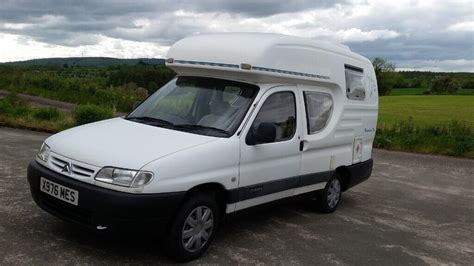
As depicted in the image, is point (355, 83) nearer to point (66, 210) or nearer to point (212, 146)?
point (212, 146)

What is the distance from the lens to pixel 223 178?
191 inches

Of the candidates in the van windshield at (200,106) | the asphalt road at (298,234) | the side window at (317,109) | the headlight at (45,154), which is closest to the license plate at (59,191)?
the headlight at (45,154)

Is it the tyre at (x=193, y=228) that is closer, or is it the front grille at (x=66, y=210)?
the front grille at (x=66, y=210)

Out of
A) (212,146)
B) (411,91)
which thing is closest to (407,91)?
(411,91)

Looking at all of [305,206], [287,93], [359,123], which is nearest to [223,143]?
[287,93]

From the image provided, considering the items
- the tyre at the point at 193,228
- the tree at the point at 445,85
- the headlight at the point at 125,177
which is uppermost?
the tree at the point at 445,85

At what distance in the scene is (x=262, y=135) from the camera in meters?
5.10

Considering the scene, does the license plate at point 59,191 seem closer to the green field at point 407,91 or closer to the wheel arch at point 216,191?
the wheel arch at point 216,191

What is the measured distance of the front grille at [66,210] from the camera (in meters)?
4.32

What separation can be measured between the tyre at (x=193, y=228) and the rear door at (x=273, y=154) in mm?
442

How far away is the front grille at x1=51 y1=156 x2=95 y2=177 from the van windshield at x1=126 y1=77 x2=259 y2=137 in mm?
1055

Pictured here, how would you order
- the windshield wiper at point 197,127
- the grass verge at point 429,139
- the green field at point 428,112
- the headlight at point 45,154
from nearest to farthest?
the headlight at point 45,154, the windshield wiper at point 197,127, the grass verge at point 429,139, the green field at point 428,112

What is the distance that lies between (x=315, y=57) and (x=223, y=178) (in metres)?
2.37

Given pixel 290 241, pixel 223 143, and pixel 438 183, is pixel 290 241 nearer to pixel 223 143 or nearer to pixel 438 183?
pixel 223 143
